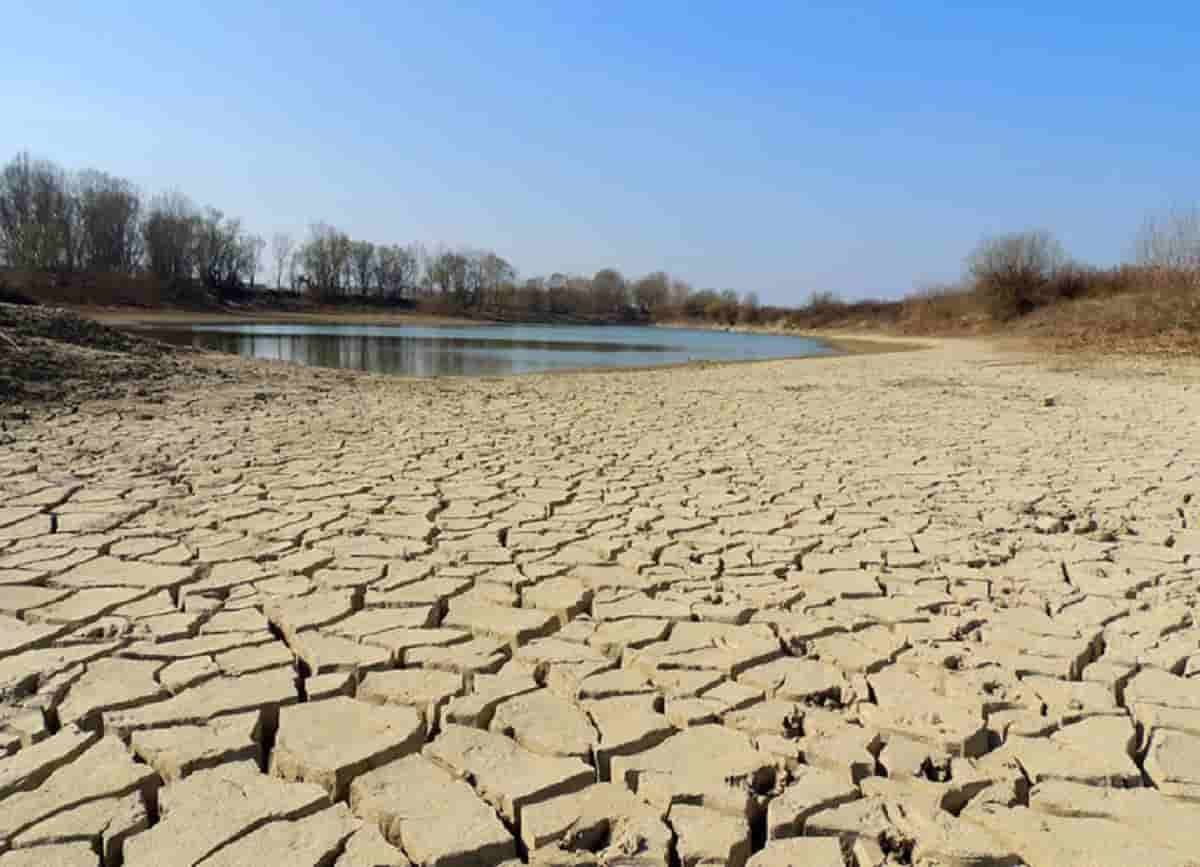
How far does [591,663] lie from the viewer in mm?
2189

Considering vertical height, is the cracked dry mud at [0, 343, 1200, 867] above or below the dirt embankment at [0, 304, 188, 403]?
below

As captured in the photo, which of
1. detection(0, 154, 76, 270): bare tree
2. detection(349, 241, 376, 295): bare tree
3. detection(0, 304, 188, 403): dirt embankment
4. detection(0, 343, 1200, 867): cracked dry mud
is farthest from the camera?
detection(349, 241, 376, 295): bare tree

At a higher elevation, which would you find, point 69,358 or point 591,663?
point 69,358

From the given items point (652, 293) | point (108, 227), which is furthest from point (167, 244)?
point (652, 293)

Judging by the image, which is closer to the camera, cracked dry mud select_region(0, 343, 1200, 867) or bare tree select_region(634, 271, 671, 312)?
cracked dry mud select_region(0, 343, 1200, 867)

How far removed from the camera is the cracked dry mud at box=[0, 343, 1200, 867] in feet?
4.93

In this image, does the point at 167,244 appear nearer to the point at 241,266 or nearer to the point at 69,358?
the point at 241,266

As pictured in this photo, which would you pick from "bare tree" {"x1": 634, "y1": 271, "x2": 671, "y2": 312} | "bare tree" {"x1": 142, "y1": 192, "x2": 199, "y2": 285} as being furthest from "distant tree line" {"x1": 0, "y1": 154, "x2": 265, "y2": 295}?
"bare tree" {"x1": 634, "y1": 271, "x2": 671, "y2": 312}

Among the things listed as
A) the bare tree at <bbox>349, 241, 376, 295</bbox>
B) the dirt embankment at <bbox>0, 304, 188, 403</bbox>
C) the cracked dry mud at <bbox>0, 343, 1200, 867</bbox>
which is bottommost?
the cracked dry mud at <bbox>0, 343, 1200, 867</bbox>

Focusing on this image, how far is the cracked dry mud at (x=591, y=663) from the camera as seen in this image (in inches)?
59.2

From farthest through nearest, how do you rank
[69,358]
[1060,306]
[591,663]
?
1. [1060,306]
2. [69,358]
3. [591,663]

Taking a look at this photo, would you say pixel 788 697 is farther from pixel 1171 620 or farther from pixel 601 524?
pixel 601 524

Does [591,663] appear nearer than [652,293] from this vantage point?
Yes

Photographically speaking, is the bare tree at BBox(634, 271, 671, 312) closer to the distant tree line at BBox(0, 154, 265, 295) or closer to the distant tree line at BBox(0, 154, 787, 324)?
the distant tree line at BBox(0, 154, 787, 324)
